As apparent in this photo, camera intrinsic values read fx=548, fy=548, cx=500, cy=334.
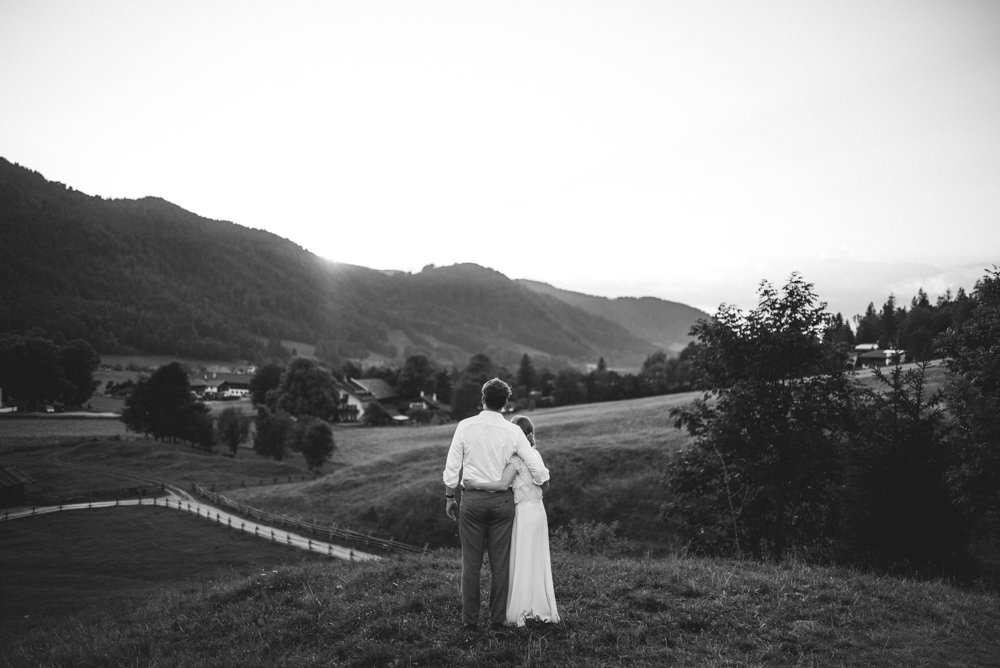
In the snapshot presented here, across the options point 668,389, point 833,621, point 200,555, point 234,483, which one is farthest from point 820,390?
point 668,389

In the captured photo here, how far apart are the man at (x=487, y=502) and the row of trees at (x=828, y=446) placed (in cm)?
1130

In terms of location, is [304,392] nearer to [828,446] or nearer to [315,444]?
[315,444]

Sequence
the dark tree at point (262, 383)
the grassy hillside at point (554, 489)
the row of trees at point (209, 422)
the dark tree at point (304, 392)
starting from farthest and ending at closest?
the dark tree at point (262, 383) < the dark tree at point (304, 392) < the row of trees at point (209, 422) < the grassy hillside at point (554, 489)

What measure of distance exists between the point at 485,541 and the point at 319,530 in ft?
115

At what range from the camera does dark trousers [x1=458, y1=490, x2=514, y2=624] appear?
23.6ft

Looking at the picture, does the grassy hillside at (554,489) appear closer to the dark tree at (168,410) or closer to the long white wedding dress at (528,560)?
the dark tree at (168,410)

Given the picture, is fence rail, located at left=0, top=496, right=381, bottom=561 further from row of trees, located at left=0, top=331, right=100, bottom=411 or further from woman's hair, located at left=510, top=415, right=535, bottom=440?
woman's hair, located at left=510, top=415, right=535, bottom=440

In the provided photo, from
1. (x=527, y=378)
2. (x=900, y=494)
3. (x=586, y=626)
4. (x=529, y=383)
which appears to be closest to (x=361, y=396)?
(x=527, y=378)

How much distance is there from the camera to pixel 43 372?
44.1 metres

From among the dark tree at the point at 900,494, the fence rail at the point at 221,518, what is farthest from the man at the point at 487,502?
the fence rail at the point at 221,518

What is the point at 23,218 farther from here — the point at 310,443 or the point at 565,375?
the point at 565,375

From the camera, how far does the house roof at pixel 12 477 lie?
38844 millimetres

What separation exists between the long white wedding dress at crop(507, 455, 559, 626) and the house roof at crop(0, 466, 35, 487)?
156ft

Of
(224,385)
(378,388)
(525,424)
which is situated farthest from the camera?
(378,388)
